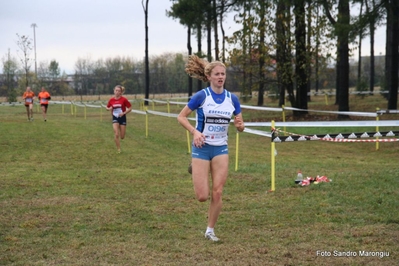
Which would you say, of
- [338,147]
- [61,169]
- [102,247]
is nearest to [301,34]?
[338,147]

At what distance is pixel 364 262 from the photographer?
19.9ft

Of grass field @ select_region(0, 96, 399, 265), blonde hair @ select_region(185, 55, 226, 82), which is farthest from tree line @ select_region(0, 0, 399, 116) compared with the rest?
blonde hair @ select_region(185, 55, 226, 82)

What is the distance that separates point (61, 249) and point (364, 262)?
3441 mm

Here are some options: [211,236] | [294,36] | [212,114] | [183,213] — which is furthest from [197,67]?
[294,36]

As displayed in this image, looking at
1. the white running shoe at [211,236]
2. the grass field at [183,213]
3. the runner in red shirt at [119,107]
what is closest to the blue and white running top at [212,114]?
the white running shoe at [211,236]

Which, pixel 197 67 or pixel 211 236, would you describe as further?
pixel 197 67

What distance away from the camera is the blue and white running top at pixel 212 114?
23.0ft

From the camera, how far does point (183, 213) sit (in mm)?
8961

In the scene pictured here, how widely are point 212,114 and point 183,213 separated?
2470mm

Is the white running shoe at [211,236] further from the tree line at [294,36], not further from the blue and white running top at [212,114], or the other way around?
the tree line at [294,36]

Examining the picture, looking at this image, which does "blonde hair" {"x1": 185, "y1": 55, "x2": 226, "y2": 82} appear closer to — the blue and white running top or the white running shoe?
the blue and white running top

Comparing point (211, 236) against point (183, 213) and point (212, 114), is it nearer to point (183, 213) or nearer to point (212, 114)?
point (212, 114)

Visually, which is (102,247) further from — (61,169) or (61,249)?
(61,169)

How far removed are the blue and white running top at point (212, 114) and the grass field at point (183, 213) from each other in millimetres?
1291
